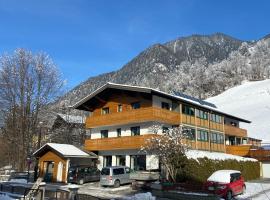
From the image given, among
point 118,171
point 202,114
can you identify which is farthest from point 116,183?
point 202,114

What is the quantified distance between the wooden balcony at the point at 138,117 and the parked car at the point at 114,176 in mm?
6266

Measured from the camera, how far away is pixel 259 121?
84.6m

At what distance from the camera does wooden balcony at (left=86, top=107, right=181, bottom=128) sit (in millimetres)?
36938

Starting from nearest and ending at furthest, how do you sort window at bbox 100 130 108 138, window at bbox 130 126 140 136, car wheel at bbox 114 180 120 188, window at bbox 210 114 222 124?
car wheel at bbox 114 180 120 188
window at bbox 130 126 140 136
window at bbox 100 130 108 138
window at bbox 210 114 222 124

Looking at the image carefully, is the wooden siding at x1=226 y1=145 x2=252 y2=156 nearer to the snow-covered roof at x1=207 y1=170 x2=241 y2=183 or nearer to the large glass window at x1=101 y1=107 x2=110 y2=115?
the large glass window at x1=101 y1=107 x2=110 y2=115

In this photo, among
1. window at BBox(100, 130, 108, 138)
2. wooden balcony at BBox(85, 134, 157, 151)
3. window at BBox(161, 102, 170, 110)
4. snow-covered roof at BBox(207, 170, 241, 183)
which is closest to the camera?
snow-covered roof at BBox(207, 170, 241, 183)

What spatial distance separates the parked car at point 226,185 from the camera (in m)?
24.9

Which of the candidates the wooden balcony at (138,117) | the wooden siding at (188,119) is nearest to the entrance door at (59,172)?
the wooden balcony at (138,117)

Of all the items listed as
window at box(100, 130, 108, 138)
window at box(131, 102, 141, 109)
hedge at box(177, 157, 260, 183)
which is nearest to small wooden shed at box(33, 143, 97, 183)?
window at box(100, 130, 108, 138)

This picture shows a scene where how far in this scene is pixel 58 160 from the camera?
3819 cm

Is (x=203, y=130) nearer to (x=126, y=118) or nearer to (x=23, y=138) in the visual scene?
(x=126, y=118)

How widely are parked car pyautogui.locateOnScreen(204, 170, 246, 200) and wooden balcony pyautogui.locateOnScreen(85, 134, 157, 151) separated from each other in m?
9.85

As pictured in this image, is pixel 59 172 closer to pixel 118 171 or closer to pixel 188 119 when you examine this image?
pixel 118 171

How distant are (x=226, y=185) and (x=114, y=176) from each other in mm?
11014
